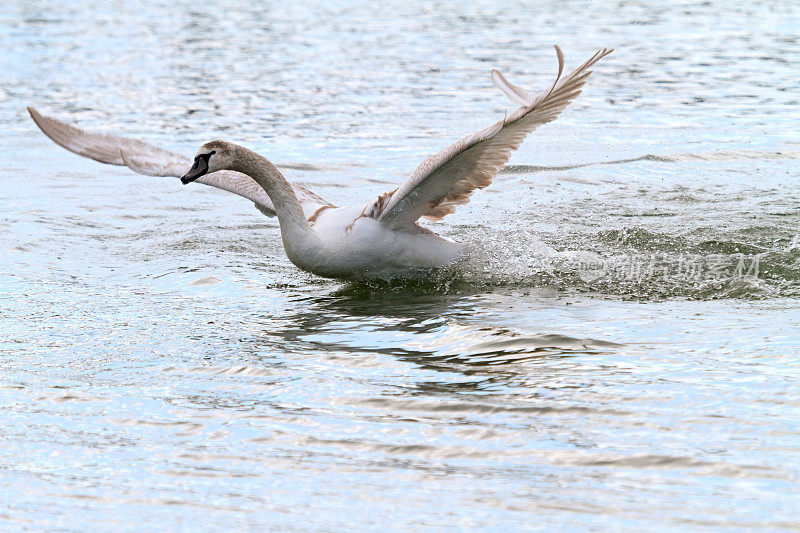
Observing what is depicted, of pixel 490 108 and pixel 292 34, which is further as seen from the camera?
pixel 292 34

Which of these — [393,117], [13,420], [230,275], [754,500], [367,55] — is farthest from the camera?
[367,55]

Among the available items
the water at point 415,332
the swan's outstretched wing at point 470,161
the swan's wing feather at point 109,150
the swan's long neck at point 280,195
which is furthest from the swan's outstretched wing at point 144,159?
the swan's outstretched wing at point 470,161

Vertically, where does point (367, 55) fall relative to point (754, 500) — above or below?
above

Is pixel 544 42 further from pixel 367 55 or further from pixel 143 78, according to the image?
pixel 143 78

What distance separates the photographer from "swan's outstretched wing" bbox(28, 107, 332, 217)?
966 cm

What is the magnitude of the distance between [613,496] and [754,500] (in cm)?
56

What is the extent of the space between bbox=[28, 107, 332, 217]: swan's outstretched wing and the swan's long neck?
0.92 meters

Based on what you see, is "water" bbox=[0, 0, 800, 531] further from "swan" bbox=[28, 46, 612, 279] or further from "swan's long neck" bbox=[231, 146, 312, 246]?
"swan's long neck" bbox=[231, 146, 312, 246]

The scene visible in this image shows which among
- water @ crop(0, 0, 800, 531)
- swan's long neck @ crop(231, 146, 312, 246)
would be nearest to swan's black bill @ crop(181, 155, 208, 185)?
swan's long neck @ crop(231, 146, 312, 246)

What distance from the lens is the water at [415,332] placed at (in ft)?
15.8

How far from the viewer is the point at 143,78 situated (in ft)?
69.6

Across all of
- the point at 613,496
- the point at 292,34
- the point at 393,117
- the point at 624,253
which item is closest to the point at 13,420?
the point at 613,496

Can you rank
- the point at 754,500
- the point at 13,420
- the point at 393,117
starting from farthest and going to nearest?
1. the point at 393,117
2. the point at 13,420
3. the point at 754,500

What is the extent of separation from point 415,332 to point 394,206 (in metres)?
1.24
